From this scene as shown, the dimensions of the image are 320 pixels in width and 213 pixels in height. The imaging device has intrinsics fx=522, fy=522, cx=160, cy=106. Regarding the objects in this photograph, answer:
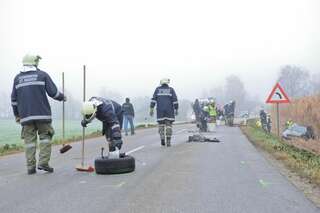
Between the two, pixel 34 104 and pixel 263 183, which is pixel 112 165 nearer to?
pixel 34 104

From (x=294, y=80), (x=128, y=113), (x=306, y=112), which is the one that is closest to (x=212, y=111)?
(x=128, y=113)

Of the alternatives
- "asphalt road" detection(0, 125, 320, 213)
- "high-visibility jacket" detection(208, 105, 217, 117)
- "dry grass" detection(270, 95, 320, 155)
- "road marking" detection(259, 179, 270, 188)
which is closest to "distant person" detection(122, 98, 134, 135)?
"high-visibility jacket" detection(208, 105, 217, 117)

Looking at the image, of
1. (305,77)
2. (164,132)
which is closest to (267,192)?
(164,132)

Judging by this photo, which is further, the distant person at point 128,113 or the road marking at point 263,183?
the distant person at point 128,113

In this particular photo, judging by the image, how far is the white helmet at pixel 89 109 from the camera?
9.55m

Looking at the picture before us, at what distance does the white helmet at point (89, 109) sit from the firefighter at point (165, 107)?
6881 millimetres

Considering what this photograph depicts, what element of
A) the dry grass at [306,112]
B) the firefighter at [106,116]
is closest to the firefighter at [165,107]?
the firefighter at [106,116]

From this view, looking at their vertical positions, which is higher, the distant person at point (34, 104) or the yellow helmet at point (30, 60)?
the yellow helmet at point (30, 60)

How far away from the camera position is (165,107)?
Result: 53.8 feet

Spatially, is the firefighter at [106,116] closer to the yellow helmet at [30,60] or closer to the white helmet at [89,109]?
the white helmet at [89,109]

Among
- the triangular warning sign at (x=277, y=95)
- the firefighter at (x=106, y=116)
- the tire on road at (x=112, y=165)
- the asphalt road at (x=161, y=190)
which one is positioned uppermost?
the triangular warning sign at (x=277, y=95)

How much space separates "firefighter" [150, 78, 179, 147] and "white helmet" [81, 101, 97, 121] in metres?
6.88

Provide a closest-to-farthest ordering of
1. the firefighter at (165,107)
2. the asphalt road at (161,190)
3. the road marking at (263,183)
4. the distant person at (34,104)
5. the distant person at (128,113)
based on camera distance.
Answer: the asphalt road at (161,190), the road marking at (263,183), the distant person at (34,104), the firefighter at (165,107), the distant person at (128,113)

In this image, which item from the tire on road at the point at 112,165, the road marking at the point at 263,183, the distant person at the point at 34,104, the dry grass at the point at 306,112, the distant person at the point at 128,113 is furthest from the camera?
the dry grass at the point at 306,112
